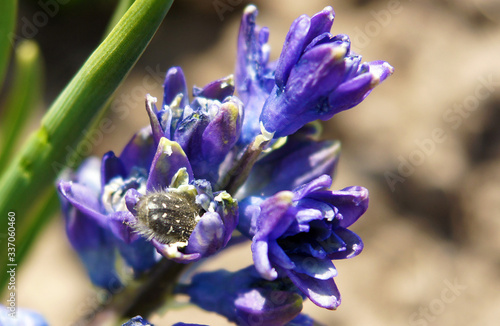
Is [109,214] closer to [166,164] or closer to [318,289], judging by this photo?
[166,164]

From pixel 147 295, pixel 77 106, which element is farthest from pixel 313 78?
pixel 147 295

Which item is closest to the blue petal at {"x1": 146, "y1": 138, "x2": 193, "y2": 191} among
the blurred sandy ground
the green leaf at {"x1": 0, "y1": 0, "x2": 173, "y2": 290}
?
the green leaf at {"x1": 0, "y1": 0, "x2": 173, "y2": 290}

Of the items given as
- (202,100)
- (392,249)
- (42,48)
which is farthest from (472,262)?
(42,48)

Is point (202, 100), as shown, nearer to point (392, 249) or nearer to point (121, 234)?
point (121, 234)

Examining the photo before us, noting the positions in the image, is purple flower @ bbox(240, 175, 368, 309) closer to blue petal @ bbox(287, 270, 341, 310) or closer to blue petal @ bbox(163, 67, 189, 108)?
blue petal @ bbox(287, 270, 341, 310)

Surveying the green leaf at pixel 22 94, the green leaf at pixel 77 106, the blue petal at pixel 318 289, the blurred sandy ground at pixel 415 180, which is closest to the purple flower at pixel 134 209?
the green leaf at pixel 77 106

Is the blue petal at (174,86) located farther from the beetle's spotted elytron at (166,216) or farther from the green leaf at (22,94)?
the green leaf at (22,94)
